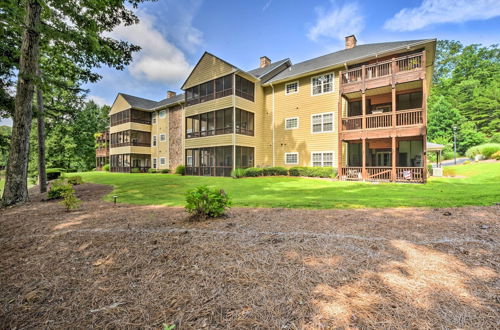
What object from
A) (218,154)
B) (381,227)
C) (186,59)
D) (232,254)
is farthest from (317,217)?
(186,59)

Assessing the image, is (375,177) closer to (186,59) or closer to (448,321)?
(448,321)

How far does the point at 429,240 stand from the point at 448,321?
7.37 ft

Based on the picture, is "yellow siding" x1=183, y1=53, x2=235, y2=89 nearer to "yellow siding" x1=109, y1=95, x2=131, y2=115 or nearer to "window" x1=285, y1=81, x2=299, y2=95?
"window" x1=285, y1=81, x2=299, y2=95

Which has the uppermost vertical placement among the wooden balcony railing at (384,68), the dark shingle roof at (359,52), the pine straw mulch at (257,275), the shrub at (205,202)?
the dark shingle roof at (359,52)

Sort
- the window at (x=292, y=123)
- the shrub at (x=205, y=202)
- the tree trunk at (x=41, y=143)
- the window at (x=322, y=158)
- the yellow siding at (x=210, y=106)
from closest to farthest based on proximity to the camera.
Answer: the shrub at (x=205, y=202) < the tree trunk at (x=41, y=143) < the window at (x=322, y=158) < the window at (x=292, y=123) < the yellow siding at (x=210, y=106)

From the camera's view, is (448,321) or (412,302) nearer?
(448,321)

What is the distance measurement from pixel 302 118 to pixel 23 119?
1664cm

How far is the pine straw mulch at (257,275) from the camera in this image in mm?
1939

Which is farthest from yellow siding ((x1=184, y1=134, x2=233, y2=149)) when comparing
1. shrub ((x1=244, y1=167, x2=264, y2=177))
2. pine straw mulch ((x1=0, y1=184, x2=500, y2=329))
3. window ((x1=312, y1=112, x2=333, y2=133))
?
pine straw mulch ((x1=0, y1=184, x2=500, y2=329))

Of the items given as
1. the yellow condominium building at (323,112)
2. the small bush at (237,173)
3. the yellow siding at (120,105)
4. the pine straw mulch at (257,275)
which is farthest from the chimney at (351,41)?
the yellow siding at (120,105)

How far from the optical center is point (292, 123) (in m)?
18.8

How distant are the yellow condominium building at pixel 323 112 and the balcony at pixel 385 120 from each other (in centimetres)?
5

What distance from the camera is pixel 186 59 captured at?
83.4ft

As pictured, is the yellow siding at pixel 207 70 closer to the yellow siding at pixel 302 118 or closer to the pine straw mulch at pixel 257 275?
the yellow siding at pixel 302 118
